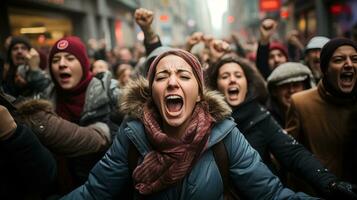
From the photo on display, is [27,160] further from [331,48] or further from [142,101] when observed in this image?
[331,48]

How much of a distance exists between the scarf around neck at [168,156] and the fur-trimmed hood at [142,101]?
0.15 metres

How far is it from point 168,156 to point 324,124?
172 centimetres

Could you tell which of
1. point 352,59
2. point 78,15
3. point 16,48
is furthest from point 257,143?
point 78,15

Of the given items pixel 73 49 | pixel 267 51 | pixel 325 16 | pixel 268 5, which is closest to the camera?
pixel 73 49

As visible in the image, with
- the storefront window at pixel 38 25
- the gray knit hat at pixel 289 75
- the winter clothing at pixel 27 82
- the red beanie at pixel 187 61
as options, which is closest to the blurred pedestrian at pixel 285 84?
the gray knit hat at pixel 289 75

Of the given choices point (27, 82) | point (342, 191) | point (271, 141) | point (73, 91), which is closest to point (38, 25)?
point (27, 82)

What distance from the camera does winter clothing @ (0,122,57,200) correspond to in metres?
1.77

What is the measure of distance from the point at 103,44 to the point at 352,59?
805cm

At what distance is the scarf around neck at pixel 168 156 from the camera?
2.02 m

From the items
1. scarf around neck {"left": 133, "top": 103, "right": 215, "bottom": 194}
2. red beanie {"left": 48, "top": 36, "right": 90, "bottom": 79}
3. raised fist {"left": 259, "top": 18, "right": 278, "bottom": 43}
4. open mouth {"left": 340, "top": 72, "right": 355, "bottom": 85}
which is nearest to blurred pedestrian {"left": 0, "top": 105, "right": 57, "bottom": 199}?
scarf around neck {"left": 133, "top": 103, "right": 215, "bottom": 194}

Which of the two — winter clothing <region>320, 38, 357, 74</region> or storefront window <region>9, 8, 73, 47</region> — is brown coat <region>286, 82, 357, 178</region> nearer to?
winter clothing <region>320, 38, 357, 74</region>

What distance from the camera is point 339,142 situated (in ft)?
9.87

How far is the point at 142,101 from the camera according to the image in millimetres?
2410

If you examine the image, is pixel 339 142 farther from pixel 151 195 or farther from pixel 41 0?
pixel 41 0
